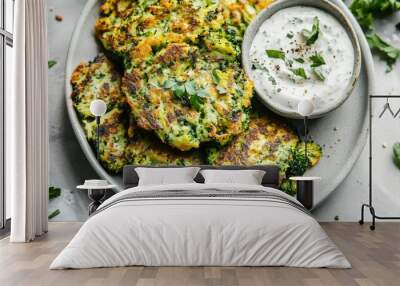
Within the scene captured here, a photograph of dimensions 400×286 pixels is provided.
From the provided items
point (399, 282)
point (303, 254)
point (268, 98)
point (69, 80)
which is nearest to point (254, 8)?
point (268, 98)

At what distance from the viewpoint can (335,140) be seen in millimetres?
6465

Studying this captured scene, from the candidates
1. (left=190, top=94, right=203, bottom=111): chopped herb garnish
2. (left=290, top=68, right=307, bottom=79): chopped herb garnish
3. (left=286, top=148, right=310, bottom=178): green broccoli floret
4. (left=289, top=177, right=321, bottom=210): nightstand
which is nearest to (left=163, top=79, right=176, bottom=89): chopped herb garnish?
(left=190, top=94, right=203, bottom=111): chopped herb garnish

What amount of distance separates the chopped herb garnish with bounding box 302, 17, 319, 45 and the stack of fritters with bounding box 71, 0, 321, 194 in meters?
0.57

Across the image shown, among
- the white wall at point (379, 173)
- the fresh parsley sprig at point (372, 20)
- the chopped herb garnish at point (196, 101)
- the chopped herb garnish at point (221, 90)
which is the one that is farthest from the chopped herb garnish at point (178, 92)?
the fresh parsley sprig at point (372, 20)

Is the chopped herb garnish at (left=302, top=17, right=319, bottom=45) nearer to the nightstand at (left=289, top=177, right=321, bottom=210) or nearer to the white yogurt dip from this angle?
the white yogurt dip

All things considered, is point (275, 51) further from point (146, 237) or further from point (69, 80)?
point (146, 237)

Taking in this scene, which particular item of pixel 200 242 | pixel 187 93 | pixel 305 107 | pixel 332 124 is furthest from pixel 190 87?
pixel 200 242

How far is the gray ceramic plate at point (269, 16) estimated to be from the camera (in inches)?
239

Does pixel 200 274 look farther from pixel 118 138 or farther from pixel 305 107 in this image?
pixel 118 138

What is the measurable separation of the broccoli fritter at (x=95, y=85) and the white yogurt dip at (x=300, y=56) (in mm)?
1583

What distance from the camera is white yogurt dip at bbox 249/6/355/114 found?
624 cm

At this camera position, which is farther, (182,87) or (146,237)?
(182,87)

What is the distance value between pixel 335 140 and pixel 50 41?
11.6ft

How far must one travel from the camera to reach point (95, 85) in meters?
6.48
